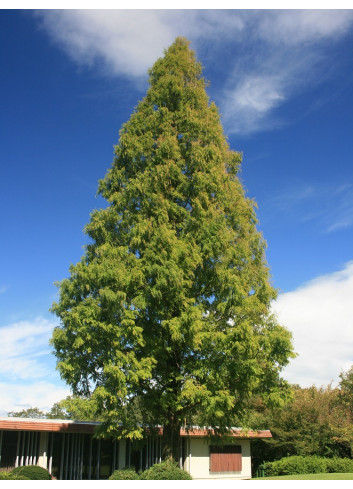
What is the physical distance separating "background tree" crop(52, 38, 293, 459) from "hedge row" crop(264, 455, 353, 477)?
1159cm

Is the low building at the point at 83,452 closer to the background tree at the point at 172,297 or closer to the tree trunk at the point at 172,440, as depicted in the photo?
the tree trunk at the point at 172,440

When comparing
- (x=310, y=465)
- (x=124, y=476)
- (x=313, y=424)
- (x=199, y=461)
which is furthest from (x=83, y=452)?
(x=313, y=424)

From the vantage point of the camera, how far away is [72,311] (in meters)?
14.3

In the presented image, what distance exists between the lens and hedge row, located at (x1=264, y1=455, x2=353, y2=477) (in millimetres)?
22719

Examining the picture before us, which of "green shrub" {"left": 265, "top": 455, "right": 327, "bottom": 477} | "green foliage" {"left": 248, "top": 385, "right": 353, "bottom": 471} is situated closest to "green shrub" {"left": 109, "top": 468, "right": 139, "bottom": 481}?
"green foliage" {"left": 248, "top": 385, "right": 353, "bottom": 471}

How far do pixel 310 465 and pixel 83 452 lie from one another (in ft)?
41.1

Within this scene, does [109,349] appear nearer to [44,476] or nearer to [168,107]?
[44,476]

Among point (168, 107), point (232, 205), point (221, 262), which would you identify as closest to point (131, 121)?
point (168, 107)

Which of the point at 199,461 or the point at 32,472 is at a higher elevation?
the point at 32,472

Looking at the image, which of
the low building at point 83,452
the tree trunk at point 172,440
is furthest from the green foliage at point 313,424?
the tree trunk at point 172,440

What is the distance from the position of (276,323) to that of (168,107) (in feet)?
34.4

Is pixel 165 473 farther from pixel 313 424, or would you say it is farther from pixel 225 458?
pixel 313 424

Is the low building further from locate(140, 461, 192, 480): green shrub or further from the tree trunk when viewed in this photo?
locate(140, 461, 192, 480): green shrub

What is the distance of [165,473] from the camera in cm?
1316
